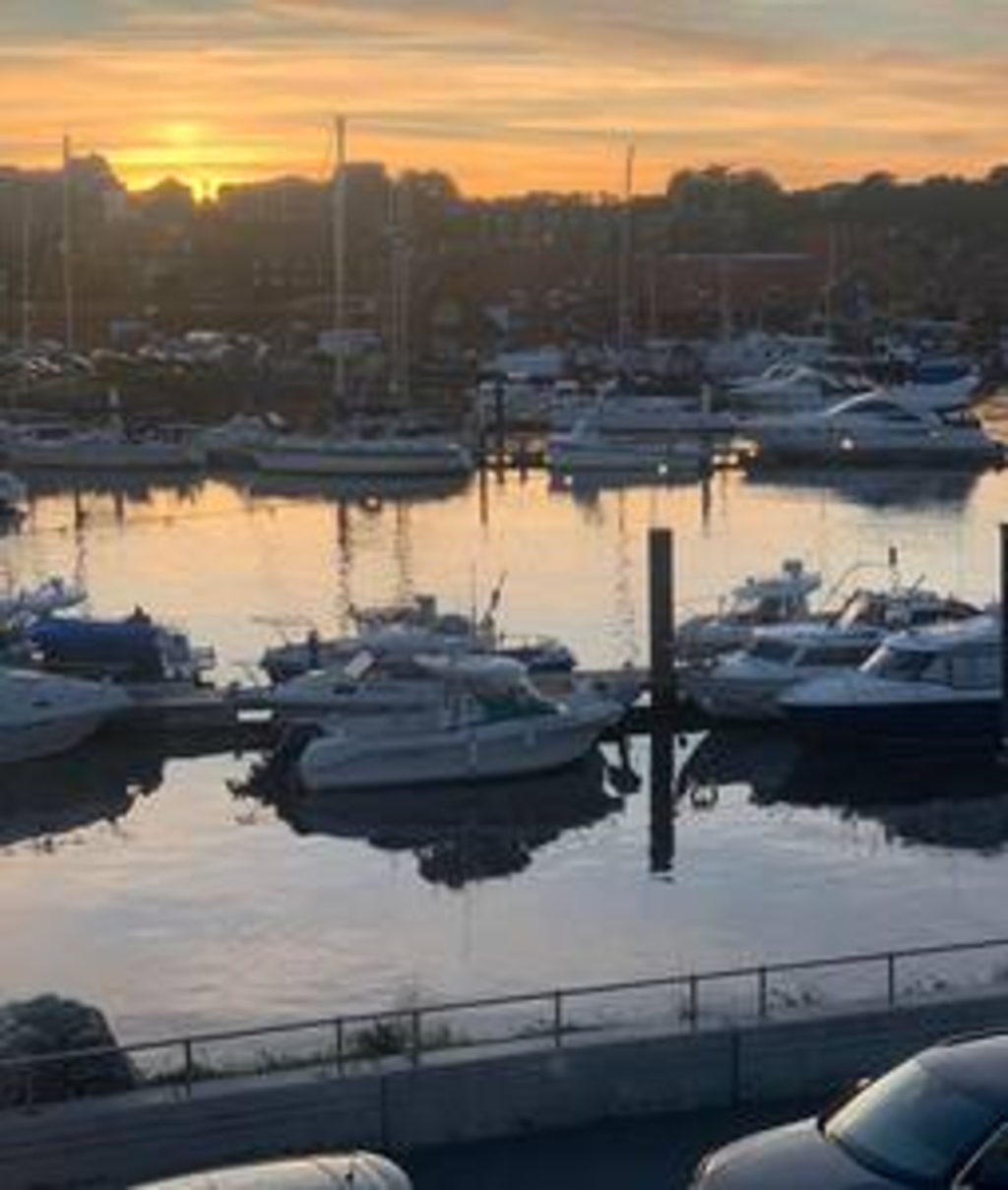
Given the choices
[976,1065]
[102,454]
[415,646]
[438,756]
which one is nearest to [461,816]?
[438,756]

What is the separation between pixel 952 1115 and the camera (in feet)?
27.9

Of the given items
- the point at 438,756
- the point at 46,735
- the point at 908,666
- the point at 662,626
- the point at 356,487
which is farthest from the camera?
the point at 356,487

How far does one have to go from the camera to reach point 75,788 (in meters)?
28.6

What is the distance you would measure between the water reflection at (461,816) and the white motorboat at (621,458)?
39840 millimetres

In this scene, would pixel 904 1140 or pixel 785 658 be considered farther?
pixel 785 658

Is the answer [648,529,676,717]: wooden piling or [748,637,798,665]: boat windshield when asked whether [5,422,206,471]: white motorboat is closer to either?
[648,529,676,717]: wooden piling

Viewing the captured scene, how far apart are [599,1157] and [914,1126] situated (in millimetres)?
2654

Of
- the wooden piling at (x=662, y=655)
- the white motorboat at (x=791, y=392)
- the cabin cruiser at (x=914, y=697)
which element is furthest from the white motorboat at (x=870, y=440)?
the cabin cruiser at (x=914, y=697)

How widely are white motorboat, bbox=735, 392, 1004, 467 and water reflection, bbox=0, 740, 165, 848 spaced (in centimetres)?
4369

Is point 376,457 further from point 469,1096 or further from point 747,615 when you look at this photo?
point 469,1096

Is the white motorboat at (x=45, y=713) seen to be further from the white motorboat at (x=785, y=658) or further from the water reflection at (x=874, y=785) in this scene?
the white motorboat at (x=785, y=658)

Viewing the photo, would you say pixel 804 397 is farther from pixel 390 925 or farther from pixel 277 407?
pixel 390 925

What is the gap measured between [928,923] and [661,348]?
8292 cm

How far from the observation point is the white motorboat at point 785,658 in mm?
30922
